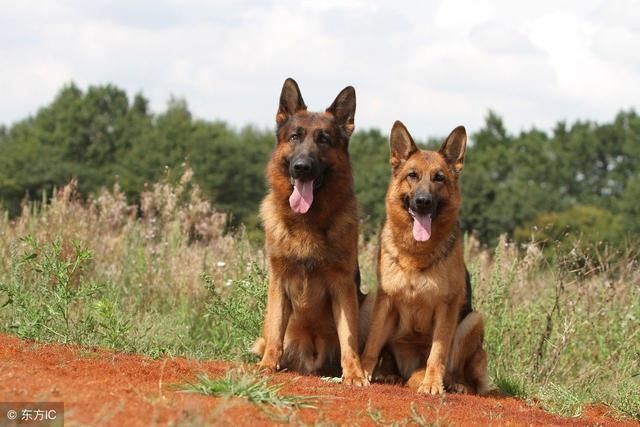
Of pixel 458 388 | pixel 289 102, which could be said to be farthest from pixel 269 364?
pixel 289 102

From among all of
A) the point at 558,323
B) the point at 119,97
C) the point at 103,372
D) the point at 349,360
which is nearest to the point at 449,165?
the point at 349,360

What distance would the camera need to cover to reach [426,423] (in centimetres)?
497

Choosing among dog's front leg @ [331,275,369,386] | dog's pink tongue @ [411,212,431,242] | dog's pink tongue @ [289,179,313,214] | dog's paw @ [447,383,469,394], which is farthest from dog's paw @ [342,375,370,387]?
dog's pink tongue @ [289,179,313,214]

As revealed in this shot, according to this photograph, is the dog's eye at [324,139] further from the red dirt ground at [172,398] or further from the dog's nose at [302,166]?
the red dirt ground at [172,398]

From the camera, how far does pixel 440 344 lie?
6.70 metres

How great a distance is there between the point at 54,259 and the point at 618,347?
5523mm

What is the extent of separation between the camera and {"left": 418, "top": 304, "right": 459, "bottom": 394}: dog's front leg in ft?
21.6

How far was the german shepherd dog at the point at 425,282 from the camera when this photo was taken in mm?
6730

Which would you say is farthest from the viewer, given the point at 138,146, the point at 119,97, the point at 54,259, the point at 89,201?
the point at 119,97

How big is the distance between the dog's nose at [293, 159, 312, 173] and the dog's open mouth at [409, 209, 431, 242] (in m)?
0.95

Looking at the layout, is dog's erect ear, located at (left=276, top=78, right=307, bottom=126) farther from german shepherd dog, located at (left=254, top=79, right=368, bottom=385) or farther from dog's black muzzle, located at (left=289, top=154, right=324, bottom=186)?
dog's black muzzle, located at (left=289, top=154, right=324, bottom=186)

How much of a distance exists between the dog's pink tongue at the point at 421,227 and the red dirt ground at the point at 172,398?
1.21m

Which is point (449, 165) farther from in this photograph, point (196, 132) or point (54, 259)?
point (196, 132)

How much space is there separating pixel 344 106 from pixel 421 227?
1.25m
